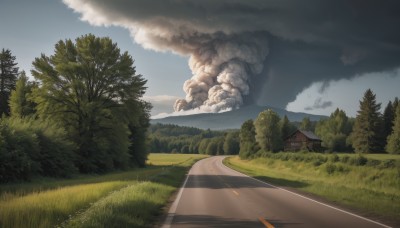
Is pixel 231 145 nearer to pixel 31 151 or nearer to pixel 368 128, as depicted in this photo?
pixel 368 128

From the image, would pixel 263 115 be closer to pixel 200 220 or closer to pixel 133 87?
pixel 133 87

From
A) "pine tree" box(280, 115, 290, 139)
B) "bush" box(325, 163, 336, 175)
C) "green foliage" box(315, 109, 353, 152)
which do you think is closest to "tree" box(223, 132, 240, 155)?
"green foliage" box(315, 109, 353, 152)

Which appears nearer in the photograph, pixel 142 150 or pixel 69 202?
pixel 69 202

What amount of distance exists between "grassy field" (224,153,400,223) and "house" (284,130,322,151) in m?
46.4

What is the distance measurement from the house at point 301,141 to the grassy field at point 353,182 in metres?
46.4

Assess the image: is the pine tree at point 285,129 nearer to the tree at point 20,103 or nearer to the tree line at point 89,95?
the tree line at point 89,95

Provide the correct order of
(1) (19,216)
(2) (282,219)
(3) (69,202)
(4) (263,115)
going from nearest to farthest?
(1) (19,216) < (2) (282,219) < (3) (69,202) < (4) (263,115)

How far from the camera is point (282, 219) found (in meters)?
11.7

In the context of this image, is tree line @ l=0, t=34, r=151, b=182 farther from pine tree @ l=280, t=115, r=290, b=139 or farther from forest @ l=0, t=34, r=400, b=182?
pine tree @ l=280, t=115, r=290, b=139

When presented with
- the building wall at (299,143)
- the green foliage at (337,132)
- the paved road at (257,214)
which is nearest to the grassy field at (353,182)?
the paved road at (257,214)

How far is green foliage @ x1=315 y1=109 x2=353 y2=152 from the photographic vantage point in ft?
345

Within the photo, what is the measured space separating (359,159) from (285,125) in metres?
82.6

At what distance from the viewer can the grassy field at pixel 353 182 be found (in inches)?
611

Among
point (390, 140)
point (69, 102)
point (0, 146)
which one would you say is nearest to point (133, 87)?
point (69, 102)
